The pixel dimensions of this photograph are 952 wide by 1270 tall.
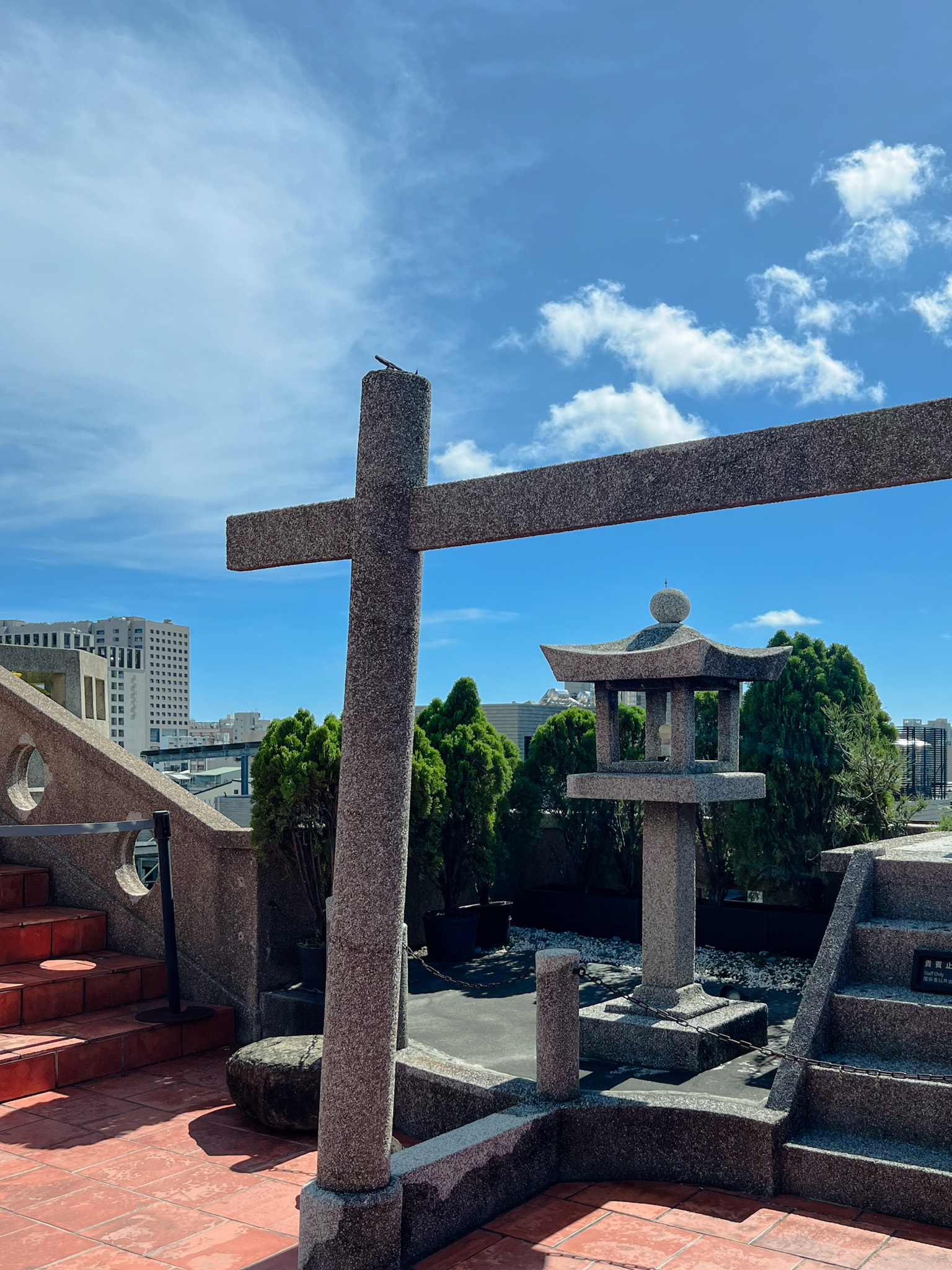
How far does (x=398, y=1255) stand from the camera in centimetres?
434

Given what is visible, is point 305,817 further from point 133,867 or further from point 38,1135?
point 38,1135

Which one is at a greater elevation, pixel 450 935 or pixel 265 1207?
pixel 450 935

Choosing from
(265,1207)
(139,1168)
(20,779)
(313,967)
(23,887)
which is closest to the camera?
(265,1207)

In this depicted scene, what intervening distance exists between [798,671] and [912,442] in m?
9.13

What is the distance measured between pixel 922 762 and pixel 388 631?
23.0 metres

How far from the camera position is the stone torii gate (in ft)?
13.1

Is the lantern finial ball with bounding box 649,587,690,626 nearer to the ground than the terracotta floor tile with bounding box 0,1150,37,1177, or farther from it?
farther from it

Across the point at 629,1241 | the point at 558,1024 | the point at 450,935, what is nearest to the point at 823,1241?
the point at 629,1241

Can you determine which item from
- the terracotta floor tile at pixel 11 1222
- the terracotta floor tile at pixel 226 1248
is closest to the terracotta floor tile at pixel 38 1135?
the terracotta floor tile at pixel 11 1222

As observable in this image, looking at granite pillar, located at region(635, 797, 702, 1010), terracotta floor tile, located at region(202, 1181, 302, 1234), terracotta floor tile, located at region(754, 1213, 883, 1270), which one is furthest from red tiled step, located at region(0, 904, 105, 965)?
terracotta floor tile, located at region(754, 1213, 883, 1270)

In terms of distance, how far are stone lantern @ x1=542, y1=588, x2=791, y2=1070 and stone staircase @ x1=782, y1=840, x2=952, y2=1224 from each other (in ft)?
4.11

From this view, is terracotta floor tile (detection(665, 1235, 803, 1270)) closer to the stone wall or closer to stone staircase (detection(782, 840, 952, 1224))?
stone staircase (detection(782, 840, 952, 1224))

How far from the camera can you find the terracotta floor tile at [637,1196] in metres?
5.05

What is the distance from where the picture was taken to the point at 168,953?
7.80 meters
